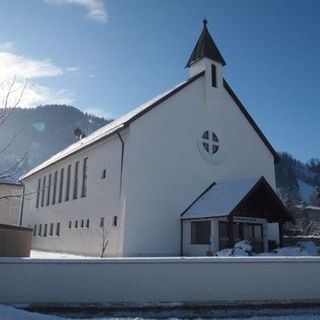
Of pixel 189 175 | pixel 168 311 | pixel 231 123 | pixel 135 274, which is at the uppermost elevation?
pixel 231 123

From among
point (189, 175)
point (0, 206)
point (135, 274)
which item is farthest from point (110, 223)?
point (0, 206)

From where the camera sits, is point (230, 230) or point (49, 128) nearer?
point (230, 230)

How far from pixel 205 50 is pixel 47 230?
2000 centimetres

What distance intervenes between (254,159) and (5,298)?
71.7 feet

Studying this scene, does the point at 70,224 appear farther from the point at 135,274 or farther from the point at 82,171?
the point at 135,274

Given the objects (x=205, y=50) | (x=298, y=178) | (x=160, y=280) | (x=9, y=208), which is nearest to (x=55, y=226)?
(x=205, y=50)

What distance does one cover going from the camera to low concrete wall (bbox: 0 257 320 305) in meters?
11.4

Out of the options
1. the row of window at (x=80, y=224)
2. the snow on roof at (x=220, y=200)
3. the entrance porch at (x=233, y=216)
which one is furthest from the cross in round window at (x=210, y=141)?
the row of window at (x=80, y=224)

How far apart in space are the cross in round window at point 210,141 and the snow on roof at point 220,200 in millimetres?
2597

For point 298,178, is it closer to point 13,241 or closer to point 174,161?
point 174,161

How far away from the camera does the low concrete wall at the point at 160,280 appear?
11359 millimetres

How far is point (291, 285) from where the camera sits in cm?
1277

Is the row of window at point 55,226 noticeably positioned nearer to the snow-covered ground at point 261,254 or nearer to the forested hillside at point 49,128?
the snow-covered ground at point 261,254

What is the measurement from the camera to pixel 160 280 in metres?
12.0
